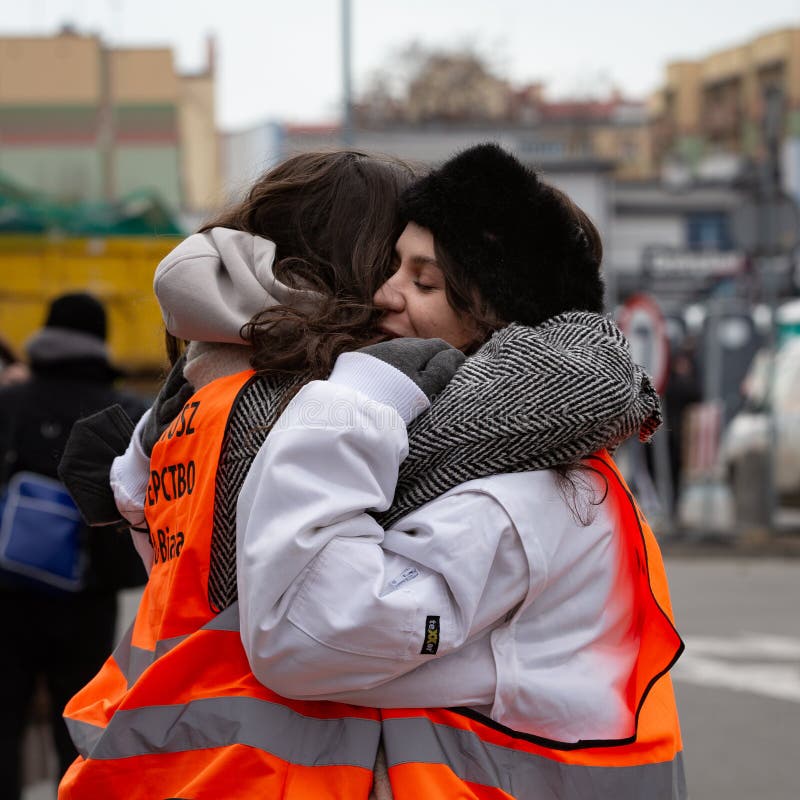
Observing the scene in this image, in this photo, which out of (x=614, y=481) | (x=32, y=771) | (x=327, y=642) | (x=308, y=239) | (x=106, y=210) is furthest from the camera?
(x=106, y=210)

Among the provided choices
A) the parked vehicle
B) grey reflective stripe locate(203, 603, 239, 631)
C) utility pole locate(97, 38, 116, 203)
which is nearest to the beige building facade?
utility pole locate(97, 38, 116, 203)

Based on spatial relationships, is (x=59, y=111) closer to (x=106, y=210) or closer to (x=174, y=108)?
(x=174, y=108)

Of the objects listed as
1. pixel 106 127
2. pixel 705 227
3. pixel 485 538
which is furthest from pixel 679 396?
pixel 106 127

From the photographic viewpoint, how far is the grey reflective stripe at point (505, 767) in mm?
1816

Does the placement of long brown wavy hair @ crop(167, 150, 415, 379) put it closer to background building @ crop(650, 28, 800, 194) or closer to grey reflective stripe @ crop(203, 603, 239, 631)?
grey reflective stripe @ crop(203, 603, 239, 631)

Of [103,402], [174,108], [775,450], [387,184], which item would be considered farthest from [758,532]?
[174,108]

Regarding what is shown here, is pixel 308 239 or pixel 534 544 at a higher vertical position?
pixel 308 239

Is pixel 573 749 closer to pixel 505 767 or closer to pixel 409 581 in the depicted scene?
pixel 505 767

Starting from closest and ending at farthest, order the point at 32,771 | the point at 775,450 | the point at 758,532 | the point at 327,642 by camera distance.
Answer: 1. the point at 327,642
2. the point at 32,771
3. the point at 758,532
4. the point at 775,450

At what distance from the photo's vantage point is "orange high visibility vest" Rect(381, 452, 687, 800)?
1.80 metres

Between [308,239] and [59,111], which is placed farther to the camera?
[59,111]

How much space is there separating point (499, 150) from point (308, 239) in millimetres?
329

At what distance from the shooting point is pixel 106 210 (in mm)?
21344

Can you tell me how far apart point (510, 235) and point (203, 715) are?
2.62 feet
